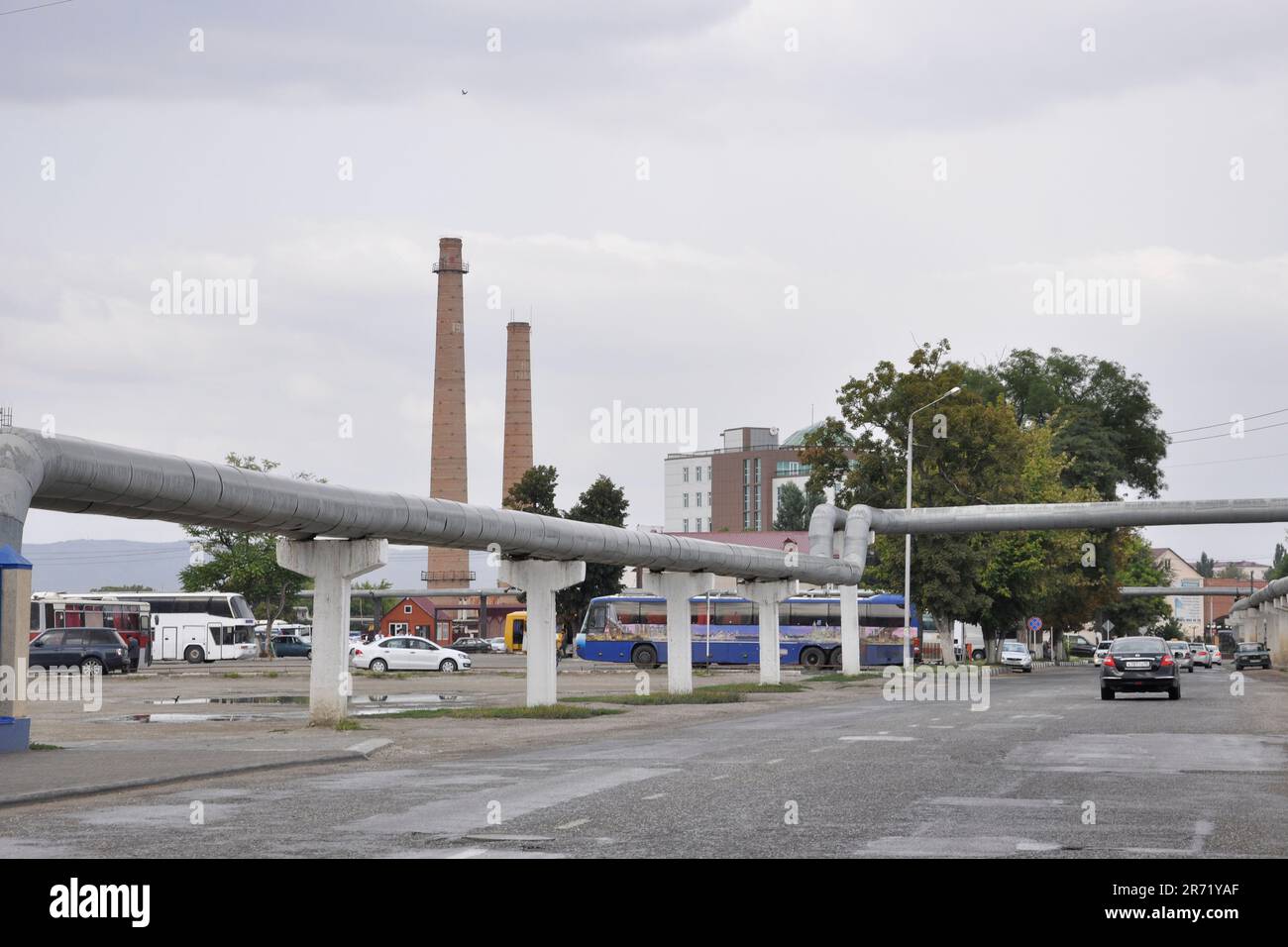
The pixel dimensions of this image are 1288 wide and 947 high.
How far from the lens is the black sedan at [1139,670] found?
1513 inches

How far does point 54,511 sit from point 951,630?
169ft

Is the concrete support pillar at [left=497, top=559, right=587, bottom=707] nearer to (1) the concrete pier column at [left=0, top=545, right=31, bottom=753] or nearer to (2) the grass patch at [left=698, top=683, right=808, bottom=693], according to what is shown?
(2) the grass patch at [left=698, top=683, right=808, bottom=693]

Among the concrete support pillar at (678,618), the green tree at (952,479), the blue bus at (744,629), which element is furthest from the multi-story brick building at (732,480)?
the concrete support pillar at (678,618)

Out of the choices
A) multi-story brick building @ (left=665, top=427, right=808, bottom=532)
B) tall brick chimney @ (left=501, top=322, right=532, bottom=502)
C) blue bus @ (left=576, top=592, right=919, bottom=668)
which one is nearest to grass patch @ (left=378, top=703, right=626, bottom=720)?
Result: blue bus @ (left=576, top=592, right=919, bottom=668)

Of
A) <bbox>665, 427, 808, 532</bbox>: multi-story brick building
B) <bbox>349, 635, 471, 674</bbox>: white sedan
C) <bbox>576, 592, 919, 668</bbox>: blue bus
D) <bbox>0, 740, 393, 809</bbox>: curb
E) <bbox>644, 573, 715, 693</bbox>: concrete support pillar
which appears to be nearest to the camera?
<bbox>0, 740, 393, 809</bbox>: curb

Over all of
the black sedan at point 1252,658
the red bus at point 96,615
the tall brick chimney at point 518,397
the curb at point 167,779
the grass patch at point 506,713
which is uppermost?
the tall brick chimney at point 518,397

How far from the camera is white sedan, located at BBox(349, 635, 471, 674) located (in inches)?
2611

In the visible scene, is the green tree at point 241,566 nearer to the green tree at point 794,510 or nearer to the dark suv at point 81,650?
the dark suv at point 81,650

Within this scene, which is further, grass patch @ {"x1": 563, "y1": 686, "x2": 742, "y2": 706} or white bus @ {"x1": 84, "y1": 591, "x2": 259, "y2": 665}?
white bus @ {"x1": 84, "y1": 591, "x2": 259, "y2": 665}

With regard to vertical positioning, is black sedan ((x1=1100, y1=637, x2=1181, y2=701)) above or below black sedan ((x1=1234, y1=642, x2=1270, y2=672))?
above

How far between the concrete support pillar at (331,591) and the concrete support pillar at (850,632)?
33100 mm

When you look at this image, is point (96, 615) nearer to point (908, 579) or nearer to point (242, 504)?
point (908, 579)

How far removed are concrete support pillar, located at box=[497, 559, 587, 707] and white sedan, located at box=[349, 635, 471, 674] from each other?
31854mm

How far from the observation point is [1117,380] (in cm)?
9438
